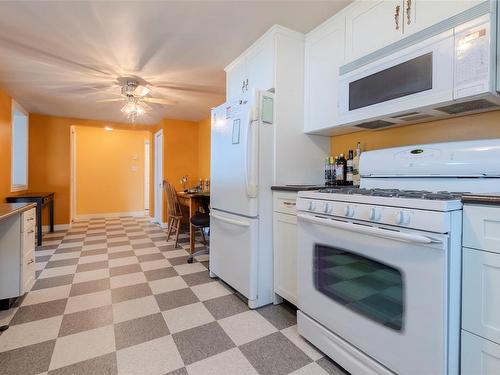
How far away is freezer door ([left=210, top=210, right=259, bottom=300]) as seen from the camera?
192 cm

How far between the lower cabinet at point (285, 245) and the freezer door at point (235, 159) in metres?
0.19

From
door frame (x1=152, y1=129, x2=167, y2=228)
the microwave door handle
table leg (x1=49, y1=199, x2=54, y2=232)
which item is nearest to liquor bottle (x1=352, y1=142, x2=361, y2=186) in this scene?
the microwave door handle

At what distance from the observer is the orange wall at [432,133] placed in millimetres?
1408

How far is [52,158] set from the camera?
4.75 m

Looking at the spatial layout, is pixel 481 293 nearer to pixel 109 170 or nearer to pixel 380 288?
pixel 380 288

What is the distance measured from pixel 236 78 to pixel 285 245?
171 cm

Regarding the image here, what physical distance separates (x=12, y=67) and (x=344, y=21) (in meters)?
3.22

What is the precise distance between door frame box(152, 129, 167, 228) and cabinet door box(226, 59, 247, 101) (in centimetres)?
283

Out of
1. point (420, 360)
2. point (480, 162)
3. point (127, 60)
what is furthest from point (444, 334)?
point (127, 60)

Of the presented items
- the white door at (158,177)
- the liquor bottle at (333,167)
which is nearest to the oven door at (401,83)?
the liquor bottle at (333,167)

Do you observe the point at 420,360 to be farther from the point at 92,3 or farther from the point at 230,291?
the point at 92,3

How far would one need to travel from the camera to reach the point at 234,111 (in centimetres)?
205

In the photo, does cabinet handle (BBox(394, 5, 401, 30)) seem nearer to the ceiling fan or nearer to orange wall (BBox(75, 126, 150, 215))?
the ceiling fan

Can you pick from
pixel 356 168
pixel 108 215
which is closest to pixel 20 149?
pixel 108 215
